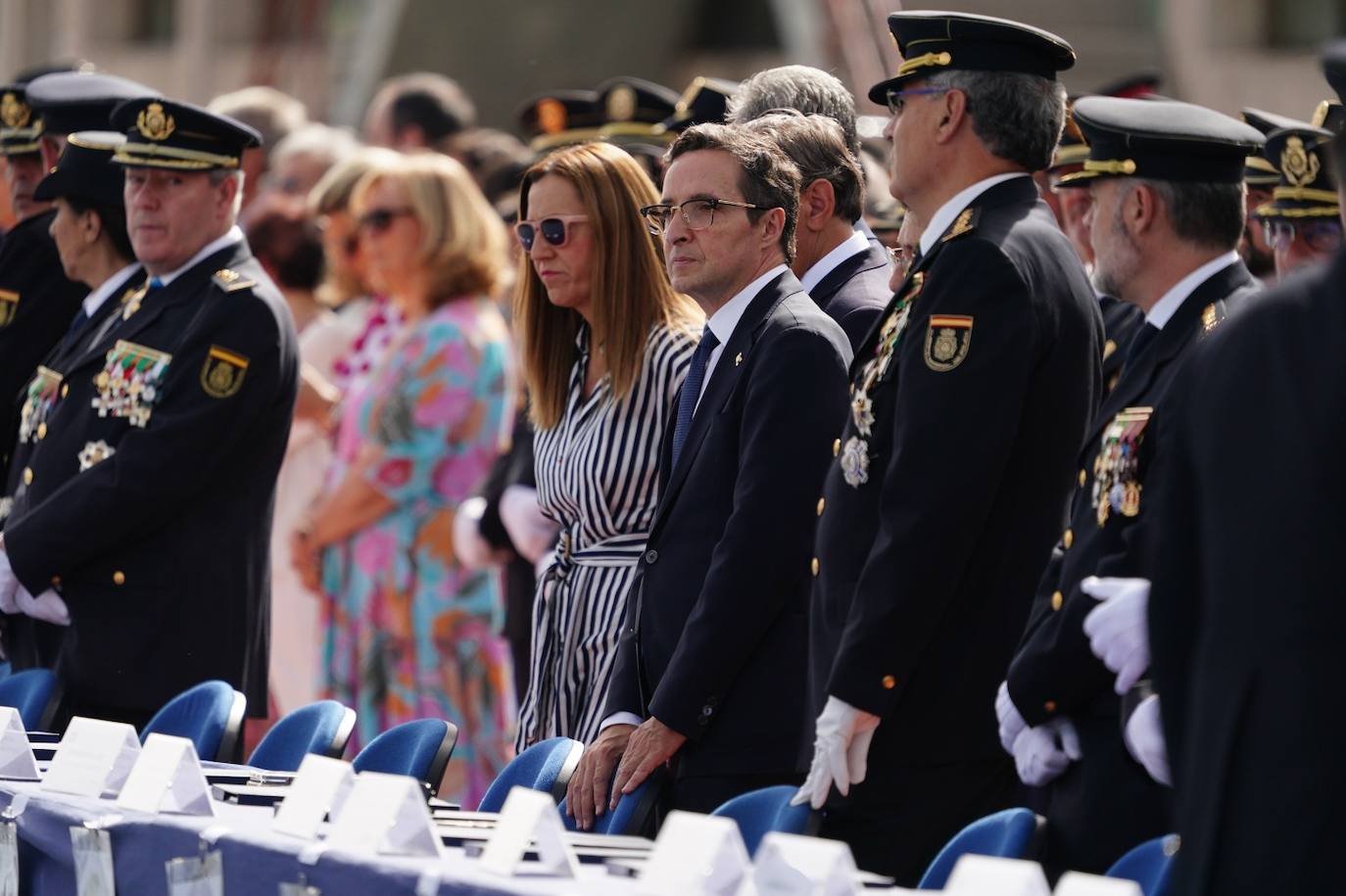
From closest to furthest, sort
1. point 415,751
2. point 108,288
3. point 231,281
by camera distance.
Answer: point 415,751 → point 231,281 → point 108,288

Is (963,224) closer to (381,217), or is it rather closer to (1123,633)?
(1123,633)

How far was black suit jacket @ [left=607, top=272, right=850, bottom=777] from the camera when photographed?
3.95m

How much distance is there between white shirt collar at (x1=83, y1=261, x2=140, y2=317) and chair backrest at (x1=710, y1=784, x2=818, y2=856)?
2803 mm

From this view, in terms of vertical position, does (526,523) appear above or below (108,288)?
below

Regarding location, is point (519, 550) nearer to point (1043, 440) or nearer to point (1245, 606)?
point (1043, 440)

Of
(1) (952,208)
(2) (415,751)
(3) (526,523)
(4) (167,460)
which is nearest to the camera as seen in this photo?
(1) (952,208)

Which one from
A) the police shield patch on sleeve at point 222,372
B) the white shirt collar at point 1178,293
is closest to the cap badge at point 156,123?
the police shield patch on sleeve at point 222,372

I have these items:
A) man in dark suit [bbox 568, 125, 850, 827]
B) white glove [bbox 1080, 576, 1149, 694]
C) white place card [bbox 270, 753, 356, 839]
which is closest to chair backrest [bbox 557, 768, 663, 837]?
man in dark suit [bbox 568, 125, 850, 827]

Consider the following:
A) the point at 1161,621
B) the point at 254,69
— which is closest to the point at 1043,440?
the point at 1161,621

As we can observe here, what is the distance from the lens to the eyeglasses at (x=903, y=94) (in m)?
3.91

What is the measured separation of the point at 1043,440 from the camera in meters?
3.76

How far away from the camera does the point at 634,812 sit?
3877 millimetres

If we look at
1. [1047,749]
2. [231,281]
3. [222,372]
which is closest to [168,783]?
[1047,749]

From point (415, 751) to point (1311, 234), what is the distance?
6.57ft
